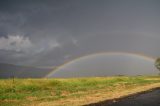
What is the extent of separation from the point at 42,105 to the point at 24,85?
24.9 meters

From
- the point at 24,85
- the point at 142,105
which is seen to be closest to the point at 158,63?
the point at 24,85

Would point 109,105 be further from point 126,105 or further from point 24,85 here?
point 24,85

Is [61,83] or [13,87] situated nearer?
[13,87]

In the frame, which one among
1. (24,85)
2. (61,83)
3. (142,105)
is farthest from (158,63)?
(142,105)

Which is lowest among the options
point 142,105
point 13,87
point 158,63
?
point 142,105

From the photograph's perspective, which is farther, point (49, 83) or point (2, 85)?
point (49, 83)

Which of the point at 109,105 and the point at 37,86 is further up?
the point at 37,86

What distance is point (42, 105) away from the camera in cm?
3017

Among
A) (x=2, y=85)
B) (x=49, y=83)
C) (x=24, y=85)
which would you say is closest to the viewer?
(x=2, y=85)

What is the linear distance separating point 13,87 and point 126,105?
88.9 ft

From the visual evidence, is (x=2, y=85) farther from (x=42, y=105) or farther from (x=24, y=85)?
(x=42, y=105)

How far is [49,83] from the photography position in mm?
62781

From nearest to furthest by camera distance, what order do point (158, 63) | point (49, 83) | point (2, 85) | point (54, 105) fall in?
point (54, 105), point (2, 85), point (49, 83), point (158, 63)

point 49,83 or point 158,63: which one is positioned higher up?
point 158,63
